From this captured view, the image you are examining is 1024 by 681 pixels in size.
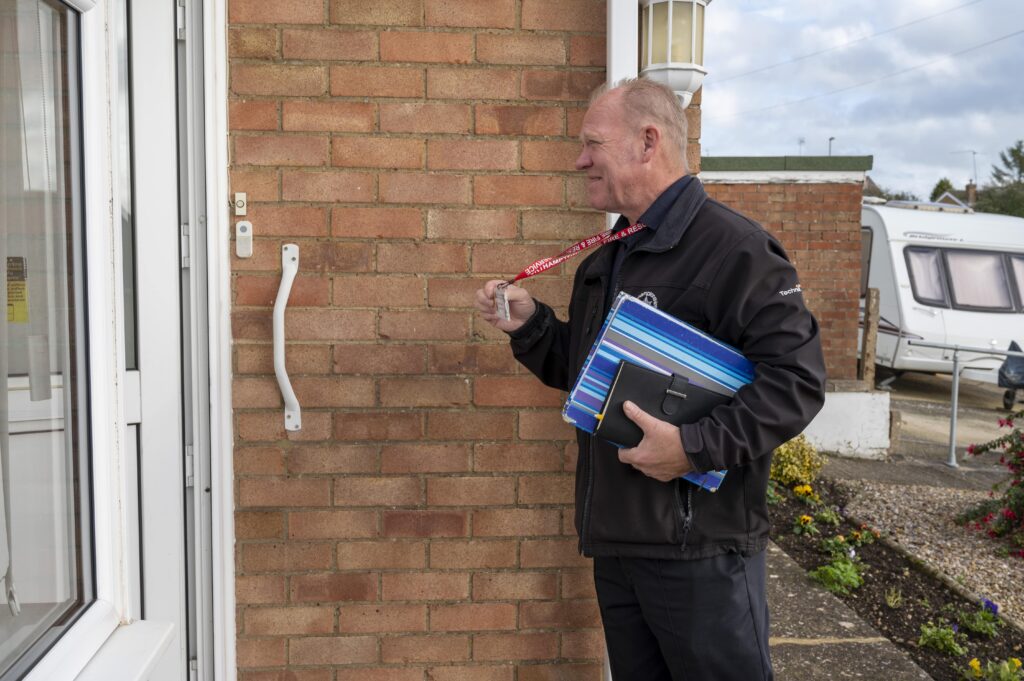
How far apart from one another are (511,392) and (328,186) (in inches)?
32.8

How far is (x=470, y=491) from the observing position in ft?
9.20

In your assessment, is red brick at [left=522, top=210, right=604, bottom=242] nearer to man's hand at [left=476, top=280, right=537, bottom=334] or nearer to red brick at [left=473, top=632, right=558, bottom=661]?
man's hand at [left=476, top=280, right=537, bottom=334]

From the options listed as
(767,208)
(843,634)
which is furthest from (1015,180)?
(843,634)

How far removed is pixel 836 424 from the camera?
306 inches

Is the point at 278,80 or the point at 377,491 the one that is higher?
the point at 278,80

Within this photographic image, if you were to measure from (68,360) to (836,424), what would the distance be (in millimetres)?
7074

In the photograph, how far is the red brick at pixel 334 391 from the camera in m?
2.72

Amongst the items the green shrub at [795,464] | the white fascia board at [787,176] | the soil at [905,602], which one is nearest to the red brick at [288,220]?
the soil at [905,602]

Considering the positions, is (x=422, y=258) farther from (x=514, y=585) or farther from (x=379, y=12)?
(x=514, y=585)

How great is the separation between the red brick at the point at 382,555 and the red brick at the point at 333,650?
24cm

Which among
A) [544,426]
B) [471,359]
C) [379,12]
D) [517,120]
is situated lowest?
[544,426]

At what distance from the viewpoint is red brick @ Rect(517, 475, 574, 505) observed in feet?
9.25

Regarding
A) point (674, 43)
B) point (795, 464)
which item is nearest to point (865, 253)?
point (795, 464)

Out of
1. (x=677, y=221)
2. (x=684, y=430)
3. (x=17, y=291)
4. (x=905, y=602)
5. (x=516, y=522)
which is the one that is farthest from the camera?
(x=905, y=602)
